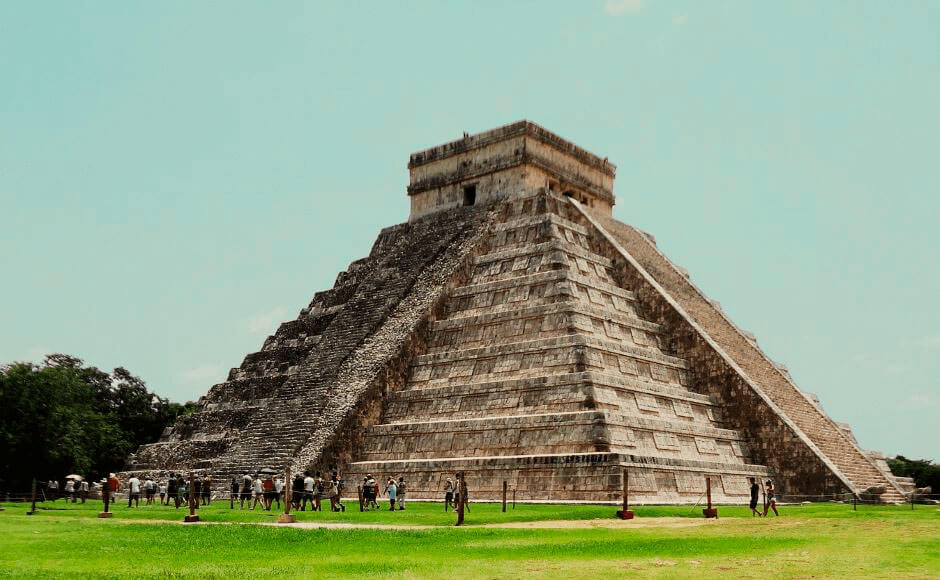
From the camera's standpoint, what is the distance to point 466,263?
29.0 m

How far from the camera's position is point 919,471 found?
1223 inches

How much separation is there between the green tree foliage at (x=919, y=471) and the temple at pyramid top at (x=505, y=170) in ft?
42.2

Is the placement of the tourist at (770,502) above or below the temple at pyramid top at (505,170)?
below

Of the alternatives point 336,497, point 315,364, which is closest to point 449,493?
point 336,497

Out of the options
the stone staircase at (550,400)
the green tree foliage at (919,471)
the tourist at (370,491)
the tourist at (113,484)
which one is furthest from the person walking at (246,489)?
the green tree foliage at (919,471)

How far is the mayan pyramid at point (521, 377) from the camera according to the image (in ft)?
72.2

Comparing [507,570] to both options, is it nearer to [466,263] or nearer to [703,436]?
[703,436]

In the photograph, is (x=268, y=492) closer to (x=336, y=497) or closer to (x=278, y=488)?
(x=278, y=488)

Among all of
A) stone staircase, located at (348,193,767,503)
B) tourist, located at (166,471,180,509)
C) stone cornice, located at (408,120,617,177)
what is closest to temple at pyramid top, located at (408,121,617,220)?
stone cornice, located at (408,120,617,177)

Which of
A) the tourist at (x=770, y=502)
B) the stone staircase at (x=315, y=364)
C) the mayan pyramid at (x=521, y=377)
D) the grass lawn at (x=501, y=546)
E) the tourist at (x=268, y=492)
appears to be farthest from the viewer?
the stone staircase at (x=315, y=364)

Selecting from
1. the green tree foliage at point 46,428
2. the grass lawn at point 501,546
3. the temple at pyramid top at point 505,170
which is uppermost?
the temple at pyramid top at point 505,170

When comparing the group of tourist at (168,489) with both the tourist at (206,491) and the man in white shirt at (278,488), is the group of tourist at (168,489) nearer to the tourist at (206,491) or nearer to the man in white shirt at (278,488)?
the tourist at (206,491)

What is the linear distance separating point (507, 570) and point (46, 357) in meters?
32.9

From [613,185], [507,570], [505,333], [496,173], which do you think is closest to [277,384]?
[505,333]
